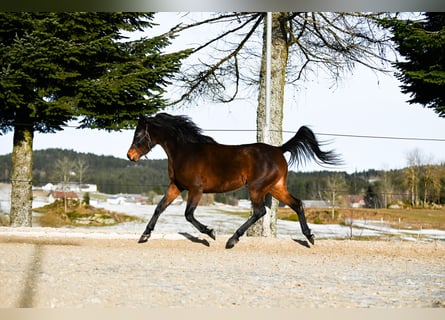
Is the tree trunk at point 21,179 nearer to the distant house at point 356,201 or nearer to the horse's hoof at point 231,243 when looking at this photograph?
the horse's hoof at point 231,243

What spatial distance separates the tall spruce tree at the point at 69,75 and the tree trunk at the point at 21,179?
0.01 m

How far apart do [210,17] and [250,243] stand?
10.2 feet

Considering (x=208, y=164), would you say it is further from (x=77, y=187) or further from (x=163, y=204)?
(x=77, y=187)

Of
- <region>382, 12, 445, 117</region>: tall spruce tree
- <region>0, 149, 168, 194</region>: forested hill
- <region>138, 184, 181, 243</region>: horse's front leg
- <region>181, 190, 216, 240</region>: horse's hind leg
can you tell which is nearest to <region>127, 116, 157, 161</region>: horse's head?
<region>138, 184, 181, 243</region>: horse's front leg

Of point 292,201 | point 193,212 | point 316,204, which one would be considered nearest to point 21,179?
point 193,212

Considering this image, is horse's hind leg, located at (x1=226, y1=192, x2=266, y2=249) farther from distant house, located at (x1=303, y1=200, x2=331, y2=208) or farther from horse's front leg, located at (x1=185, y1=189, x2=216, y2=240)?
distant house, located at (x1=303, y1=200, x2=331, y2=208)

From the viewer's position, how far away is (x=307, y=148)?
19.1 ft

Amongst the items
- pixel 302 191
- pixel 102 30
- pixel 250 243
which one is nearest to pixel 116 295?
pixel 250 243

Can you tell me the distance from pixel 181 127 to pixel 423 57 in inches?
133

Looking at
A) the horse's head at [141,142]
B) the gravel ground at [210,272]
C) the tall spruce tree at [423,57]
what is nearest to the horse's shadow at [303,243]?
the gravel ground at [210,272]

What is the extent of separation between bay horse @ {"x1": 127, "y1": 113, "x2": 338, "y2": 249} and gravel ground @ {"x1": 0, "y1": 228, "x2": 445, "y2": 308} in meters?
0.35

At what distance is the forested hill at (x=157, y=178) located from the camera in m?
7.07

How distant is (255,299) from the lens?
3842 mm

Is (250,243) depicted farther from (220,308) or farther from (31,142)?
(31,142)
